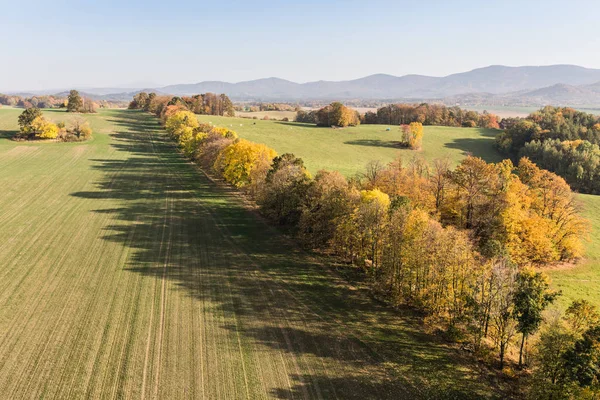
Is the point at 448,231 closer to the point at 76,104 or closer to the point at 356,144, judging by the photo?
the point at 356,144

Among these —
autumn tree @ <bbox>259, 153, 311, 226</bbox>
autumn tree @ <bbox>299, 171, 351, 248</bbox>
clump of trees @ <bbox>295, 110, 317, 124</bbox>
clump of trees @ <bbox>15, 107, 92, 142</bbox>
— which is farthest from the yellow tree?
clump of trees @ <bbox>295, 110, 317, 124</bbox>

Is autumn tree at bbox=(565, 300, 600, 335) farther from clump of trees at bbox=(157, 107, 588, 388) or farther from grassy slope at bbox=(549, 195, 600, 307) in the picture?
grassy slope at bbox=(549, 195, 600, 307)

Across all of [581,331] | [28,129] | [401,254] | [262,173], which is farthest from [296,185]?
[28,129]

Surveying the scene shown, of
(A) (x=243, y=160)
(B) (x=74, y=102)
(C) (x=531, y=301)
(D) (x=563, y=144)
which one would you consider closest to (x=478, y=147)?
(D) (x=563, y=144)

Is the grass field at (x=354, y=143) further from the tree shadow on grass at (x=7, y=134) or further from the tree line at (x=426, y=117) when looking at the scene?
the tree shadow on grass at (x=7, y=134)

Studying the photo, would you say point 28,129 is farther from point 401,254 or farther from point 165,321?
point 401,254

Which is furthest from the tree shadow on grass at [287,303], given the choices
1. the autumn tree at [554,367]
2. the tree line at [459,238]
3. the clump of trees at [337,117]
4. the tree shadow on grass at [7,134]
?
the clump of trees at [337,117]
